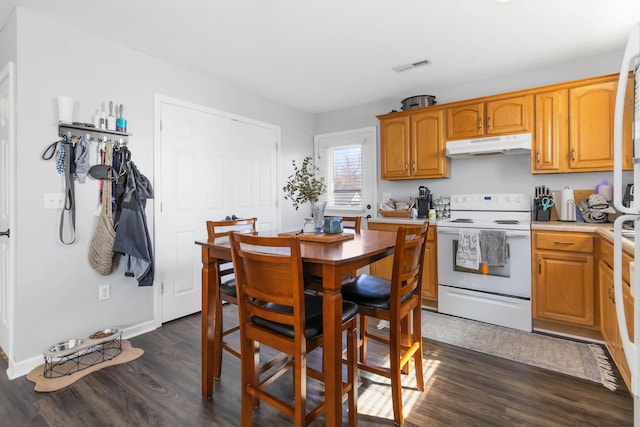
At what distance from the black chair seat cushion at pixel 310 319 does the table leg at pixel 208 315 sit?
452 mm

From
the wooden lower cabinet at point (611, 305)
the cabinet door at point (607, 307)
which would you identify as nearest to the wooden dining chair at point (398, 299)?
the wooden lower cabinet at point (611, 305)

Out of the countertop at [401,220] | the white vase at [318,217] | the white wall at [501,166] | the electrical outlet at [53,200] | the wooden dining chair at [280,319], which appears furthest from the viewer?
the countertop at [401,220]

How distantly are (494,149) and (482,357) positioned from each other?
1.96 meters

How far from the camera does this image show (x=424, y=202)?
3.90 m

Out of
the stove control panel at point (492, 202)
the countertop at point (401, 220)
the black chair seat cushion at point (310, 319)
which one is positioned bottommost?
the black chair seat cushion at point (310, 319)

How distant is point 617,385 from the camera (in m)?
2.01

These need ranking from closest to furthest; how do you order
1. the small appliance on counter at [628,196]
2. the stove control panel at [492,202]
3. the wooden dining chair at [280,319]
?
1. the wooden dining chair at [280,319]
2. the small appliance on counter at [628,196]
3. the stove control panel at [492,202]

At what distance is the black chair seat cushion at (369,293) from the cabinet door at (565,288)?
1.72m

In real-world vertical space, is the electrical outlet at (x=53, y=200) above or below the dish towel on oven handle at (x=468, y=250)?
above

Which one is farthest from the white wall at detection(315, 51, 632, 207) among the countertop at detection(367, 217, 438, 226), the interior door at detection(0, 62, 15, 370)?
the interior door at detection(0, 62, 15, 370)

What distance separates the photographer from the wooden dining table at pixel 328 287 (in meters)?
1.38

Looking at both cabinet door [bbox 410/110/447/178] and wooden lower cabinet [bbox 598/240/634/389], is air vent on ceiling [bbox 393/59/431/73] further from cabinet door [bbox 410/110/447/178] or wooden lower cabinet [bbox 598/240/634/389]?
wooden lower cabinet [bbox 598/240/634/389]

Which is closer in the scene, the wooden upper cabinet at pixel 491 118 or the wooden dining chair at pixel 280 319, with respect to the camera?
the wooden dining chair at pixel 280 319

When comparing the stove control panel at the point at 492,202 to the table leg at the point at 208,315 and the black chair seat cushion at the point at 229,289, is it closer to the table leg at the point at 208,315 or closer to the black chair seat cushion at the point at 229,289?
the black chair seat cushion at the point at 229,289
